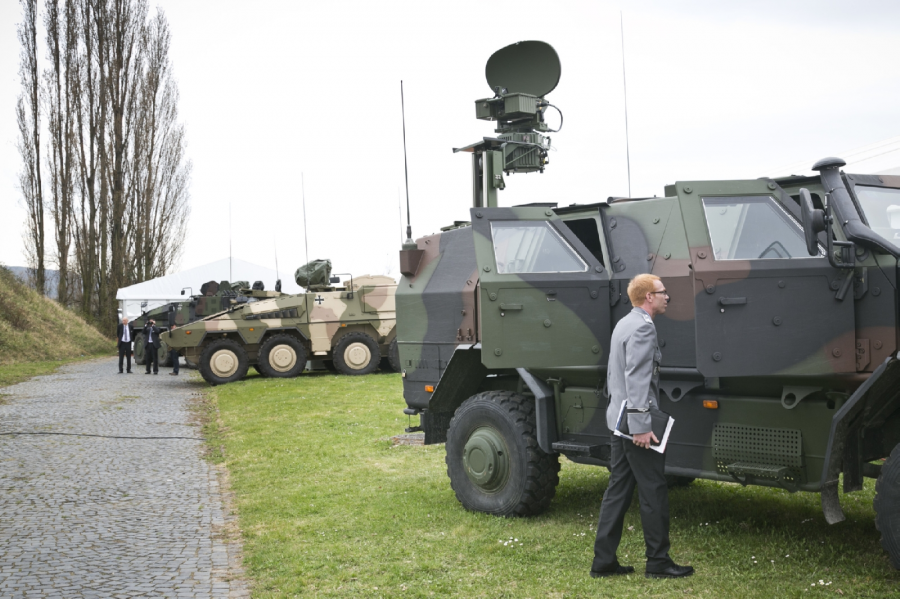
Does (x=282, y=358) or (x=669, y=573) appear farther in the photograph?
(x=282, y=358)

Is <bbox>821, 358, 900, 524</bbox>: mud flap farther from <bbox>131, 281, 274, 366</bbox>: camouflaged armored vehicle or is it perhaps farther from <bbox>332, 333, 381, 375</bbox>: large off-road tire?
<bbox>131, 281, 274, 366</bbox>: camouflaged armored vehicle

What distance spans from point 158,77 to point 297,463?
35.1m

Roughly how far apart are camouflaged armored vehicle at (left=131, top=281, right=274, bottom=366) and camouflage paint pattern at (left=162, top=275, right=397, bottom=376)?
175 inches

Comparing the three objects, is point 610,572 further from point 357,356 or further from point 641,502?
point 357,356

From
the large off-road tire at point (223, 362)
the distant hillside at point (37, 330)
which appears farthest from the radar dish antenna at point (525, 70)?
the distant hillside at point (37, 330)

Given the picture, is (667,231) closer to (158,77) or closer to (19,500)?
(19,500)

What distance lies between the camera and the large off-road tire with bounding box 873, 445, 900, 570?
4691 millimetres

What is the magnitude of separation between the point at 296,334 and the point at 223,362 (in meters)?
1.65

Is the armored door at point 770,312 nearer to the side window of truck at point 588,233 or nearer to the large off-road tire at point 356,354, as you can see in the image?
the side window of truck at point 588,233

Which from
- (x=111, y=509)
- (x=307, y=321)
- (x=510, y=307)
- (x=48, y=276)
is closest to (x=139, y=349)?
(x=307, y=321)

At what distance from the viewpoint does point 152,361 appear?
2508 cm

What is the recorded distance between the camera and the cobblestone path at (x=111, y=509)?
19.0ft

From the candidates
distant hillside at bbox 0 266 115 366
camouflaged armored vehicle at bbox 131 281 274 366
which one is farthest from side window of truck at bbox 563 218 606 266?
distant hillside at bbox 0 266 115 366

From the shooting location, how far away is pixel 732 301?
5176mm
